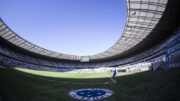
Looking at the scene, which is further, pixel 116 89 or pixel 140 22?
pixel 140 22

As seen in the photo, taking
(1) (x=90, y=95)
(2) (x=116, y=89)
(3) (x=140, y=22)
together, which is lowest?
(2) (x=116, y=89)

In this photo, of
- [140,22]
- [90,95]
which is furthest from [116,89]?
[140,22]

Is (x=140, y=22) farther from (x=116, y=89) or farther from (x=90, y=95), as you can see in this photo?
(x=90, y=95)

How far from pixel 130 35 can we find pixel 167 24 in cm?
1095

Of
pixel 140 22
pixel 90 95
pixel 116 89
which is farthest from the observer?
pixel 140 22

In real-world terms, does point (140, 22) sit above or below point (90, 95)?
above

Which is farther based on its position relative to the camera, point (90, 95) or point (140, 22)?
point (140, 22)

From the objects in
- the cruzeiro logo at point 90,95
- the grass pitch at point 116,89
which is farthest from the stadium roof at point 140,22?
the cruzeiro logo at point 90,95

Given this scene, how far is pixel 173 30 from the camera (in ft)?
107

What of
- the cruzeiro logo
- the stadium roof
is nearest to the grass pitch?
the cruzeiro logo

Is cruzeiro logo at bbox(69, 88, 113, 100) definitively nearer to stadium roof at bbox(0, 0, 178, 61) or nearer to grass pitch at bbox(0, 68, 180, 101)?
grass pitch at bbox(0, 68, 180, 101)

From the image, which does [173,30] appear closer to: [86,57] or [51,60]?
[86,57]

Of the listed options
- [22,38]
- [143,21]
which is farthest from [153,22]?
[22,38]

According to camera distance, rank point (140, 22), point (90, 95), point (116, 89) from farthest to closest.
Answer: point (140, 22) < point (116, 89) < point (90, 95)
